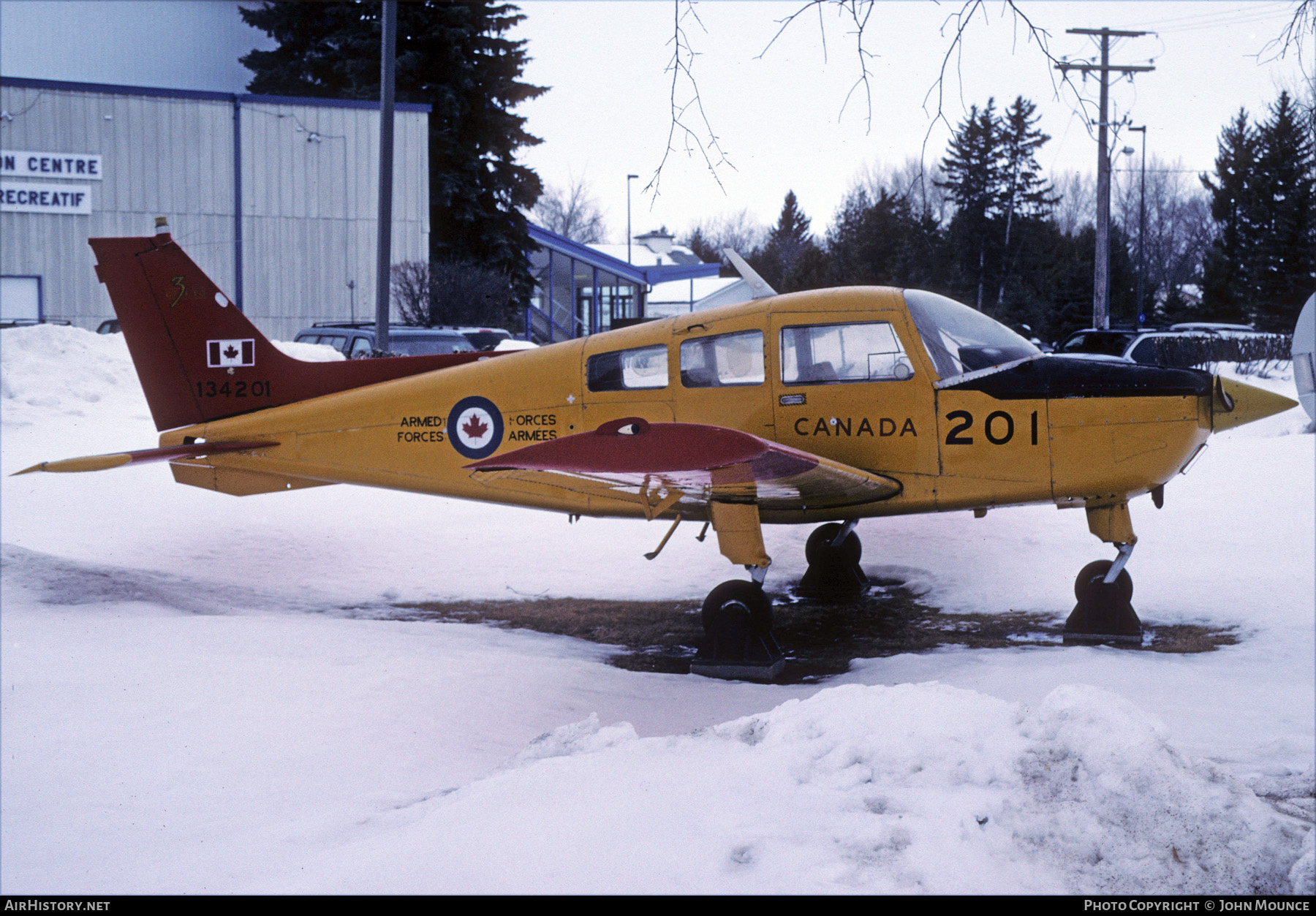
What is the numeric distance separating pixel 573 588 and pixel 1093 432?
14.7ft

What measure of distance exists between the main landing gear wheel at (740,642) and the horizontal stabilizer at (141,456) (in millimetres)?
3917

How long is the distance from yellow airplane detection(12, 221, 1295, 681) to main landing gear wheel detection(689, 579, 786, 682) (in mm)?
13

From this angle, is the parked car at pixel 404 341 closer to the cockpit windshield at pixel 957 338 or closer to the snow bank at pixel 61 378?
the snow bank at pixel 61 378

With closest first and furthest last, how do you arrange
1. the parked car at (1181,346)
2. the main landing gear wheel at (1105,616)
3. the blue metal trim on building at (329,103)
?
the main landing gear wheel at (1105,616), the parked car at (1181,346), the blue metal trim on building at (329,103)

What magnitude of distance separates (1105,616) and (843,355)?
7.75ft

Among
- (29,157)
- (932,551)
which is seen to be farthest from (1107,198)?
(29,157)

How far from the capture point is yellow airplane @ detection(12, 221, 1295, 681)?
5.91 meters

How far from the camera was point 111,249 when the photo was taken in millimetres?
7957

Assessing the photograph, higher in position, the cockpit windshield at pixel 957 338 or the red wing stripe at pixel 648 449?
the cockpit windshield at pixel 957 338

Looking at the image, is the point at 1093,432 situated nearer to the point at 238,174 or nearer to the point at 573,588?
the point at 573,588

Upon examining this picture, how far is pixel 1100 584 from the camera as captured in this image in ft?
20.8

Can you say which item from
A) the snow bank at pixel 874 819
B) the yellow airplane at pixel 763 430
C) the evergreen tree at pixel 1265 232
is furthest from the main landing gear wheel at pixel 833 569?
the evergreen tree at pixel 1265 232

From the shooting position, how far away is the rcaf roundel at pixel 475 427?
7.20 meters

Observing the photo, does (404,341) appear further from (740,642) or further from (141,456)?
(740,642)
